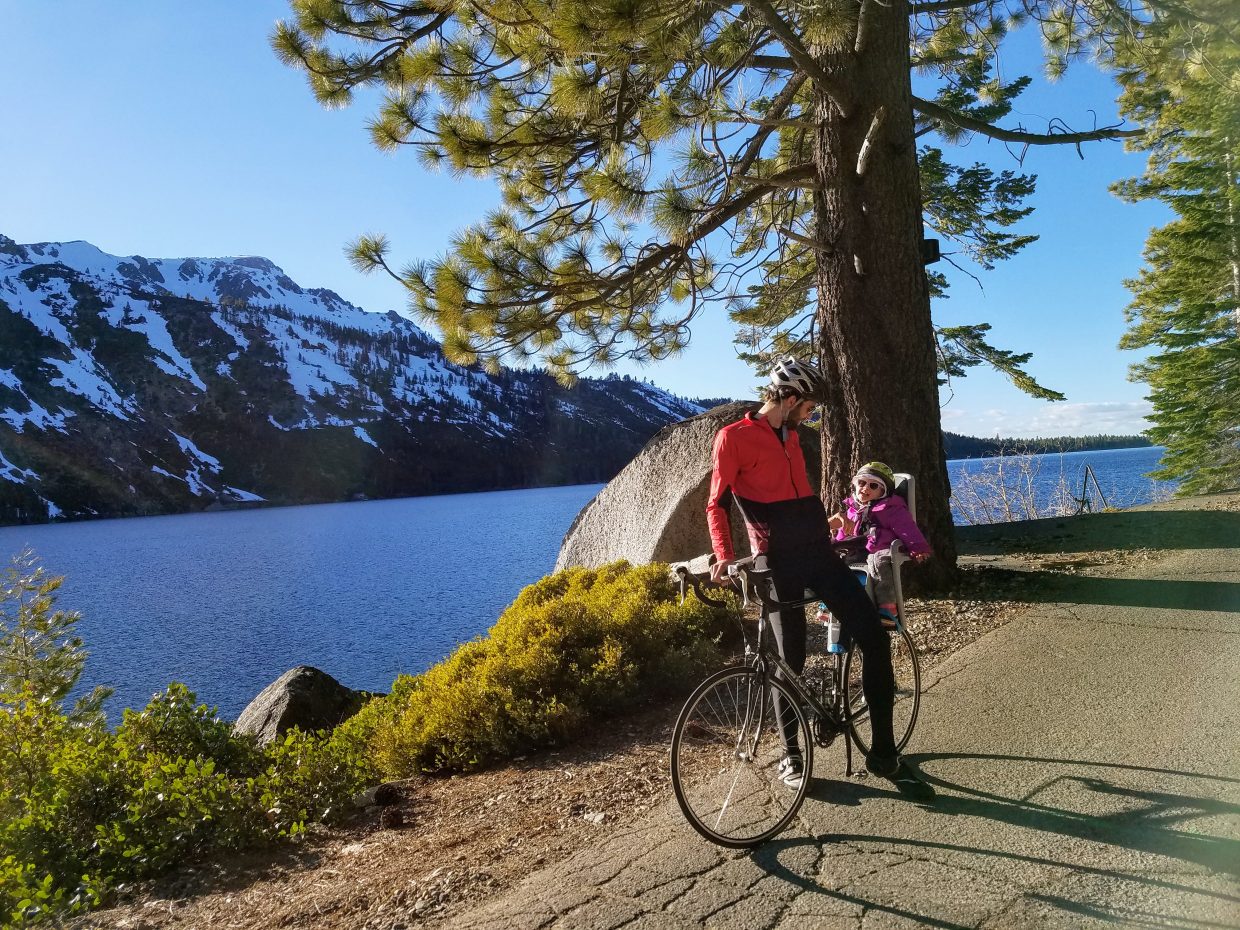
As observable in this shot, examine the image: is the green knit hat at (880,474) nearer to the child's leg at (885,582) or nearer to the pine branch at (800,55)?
the child's leg at (885,582)

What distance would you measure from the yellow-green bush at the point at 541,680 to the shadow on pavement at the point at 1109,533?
14.6 feet

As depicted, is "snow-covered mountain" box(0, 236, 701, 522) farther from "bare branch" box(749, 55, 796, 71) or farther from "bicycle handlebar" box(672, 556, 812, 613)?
"bicycle handlebar" box(672, 556, 812, 613)

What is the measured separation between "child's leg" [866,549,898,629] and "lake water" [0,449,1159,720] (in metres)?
7.74

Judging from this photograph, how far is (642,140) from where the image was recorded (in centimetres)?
757

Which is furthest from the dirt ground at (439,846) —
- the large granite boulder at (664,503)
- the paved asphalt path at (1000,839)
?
the large granite boulder at (664,503)

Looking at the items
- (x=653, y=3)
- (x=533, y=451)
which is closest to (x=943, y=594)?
(x=653, y=3)

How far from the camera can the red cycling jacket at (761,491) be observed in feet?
11.7

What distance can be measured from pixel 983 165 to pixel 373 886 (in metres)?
15.3

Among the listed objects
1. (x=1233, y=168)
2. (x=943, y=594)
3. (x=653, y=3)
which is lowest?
(x=943, y=594)

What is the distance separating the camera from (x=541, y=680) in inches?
225

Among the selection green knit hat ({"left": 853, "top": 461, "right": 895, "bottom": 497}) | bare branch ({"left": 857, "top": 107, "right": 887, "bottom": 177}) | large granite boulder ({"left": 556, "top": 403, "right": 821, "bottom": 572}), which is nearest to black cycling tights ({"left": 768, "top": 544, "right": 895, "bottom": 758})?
green knit hat ({"left": 853, "top": 461, "right": 895, "bottom": 497})

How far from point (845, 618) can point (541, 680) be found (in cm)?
279

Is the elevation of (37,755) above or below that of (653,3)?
below

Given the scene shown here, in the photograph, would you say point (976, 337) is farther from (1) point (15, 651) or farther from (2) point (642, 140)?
(1) point (15, 651)
